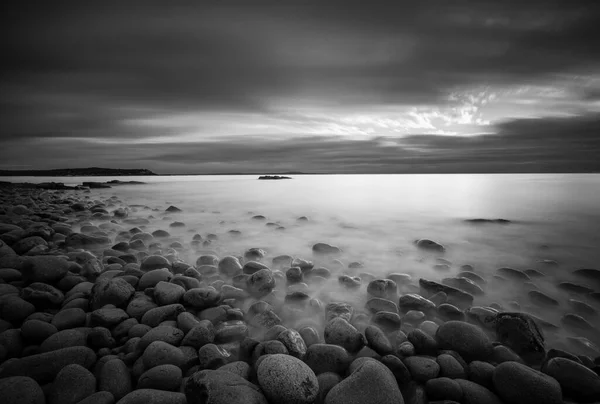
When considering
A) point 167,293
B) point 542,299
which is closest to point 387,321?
point 542,299

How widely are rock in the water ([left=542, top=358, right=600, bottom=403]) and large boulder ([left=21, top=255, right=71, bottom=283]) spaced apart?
5561mm

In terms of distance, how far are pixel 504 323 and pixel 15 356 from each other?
4673mm

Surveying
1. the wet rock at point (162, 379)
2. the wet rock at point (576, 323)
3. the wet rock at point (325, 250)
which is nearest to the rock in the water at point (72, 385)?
the wet rock at point (162, 379)

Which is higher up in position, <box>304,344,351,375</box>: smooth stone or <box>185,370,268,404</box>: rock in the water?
<box>185,370,268,404</box>: rock in the water

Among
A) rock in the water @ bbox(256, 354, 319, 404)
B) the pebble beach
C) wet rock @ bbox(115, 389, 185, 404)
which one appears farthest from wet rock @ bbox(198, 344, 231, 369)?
rock in the water @ bbox(256, 354, 319, 404)

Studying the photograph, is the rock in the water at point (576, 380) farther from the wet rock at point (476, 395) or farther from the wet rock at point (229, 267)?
the wet rock at point (229, 267)

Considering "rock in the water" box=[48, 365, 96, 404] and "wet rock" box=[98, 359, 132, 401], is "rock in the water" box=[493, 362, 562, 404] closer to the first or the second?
"wet rock" box=[98, 359, 132, 401]

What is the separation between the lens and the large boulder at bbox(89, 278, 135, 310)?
10.8 ft

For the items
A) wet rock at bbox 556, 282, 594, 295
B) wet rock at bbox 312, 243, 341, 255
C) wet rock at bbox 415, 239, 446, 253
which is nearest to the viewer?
wet rock at bbox 556, 282, 594, 295

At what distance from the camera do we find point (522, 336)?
290 cm

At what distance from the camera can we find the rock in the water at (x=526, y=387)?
7.18 ft

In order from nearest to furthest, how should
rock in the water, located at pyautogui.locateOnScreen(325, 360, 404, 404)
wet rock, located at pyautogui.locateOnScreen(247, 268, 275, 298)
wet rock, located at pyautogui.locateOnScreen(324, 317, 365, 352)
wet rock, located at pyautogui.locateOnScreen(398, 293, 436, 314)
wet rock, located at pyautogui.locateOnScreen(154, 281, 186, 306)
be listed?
rock in the water, located at pyautogui.locateOnScreen(325, 360, 404, 404) → wet rock, located at pyautogui.locateOnScreen(324, 317, 365, 352) → wet rock, located at pyautogui.locateOnScreen(154, 281, 186, 306) → wet rock, located at pyautogui.locateOnScreen(398, 293, 436, 314) → wet rock, located at pyautogui.locateOnScreen(247, 268, 275, 298)

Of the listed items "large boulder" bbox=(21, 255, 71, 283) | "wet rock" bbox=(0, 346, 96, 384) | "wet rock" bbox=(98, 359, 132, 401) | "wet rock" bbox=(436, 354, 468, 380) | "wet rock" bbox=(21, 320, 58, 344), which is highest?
"large boulder" bbox=(21, 255, 71, 283)

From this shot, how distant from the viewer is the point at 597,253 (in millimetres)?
6910
